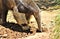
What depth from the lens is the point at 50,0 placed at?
523 inches

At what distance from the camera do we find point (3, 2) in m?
9.41

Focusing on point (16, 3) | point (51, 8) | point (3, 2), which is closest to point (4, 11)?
point (3, 2)

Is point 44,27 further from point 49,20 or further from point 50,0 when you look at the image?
point 50,0

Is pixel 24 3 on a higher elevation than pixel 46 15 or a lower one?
higher

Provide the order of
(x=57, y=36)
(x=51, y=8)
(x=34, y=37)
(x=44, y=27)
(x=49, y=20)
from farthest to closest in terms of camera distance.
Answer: (x=51, y=8)
(x=49, y=20)
(x=44, y=27)
(x=34, y=37)
(x=57, y=36)

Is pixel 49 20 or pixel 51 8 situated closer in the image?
pixel 49 20

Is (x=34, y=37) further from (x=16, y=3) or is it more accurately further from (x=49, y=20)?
(x=49, y=20)

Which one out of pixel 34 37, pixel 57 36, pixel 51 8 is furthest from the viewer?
pixel 51 8

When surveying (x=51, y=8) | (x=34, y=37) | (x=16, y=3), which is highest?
(x=16, y=3)

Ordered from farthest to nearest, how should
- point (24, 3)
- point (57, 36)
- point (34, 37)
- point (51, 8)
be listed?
point (51, 8) < point (24, 3) < point (34, 37) < point (57, 36)

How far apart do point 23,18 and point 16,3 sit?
1.80 ft

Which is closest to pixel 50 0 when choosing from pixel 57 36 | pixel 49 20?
pixel 49 20

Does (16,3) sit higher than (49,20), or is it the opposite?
(16,3)

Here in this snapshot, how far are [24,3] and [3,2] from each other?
3.68ft
